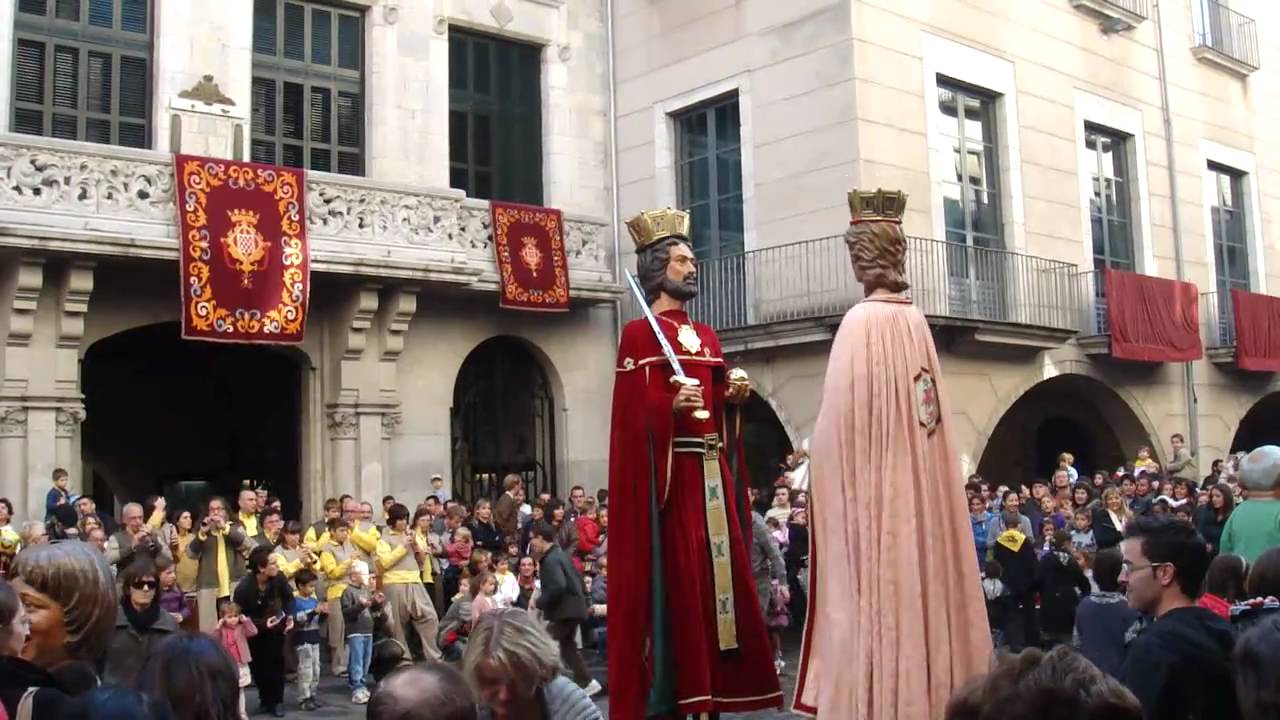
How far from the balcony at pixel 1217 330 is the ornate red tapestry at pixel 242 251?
1457cm

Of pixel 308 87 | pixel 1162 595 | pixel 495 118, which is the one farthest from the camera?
pixel 495 118

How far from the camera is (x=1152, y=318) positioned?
19922 mm

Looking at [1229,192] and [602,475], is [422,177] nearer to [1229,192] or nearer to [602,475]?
[602,475]

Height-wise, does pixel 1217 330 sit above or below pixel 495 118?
below

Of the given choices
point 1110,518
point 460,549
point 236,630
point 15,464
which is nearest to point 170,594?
point 236,630

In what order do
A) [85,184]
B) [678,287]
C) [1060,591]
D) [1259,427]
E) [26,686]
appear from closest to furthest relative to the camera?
1. [26,686]
2. [678,287]
3. [1060,591]
4. [85,184]
5. [1259,427]

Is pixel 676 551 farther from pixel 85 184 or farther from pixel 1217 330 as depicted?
pixel 1217 330

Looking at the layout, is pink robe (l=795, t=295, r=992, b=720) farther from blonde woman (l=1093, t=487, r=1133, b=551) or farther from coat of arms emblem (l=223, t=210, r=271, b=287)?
coat of arms emblem (l=223, t=210, r=271, b=287)

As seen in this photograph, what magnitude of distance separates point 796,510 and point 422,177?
6860mm

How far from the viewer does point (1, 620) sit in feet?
11.0

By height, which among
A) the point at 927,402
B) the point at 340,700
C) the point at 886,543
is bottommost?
the point at 340,700

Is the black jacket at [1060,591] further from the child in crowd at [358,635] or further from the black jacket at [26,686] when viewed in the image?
the black jacket at [26,686]

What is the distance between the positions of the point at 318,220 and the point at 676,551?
11.1 m

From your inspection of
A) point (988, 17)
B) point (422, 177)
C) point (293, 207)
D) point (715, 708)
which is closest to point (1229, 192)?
point (988, 17)
